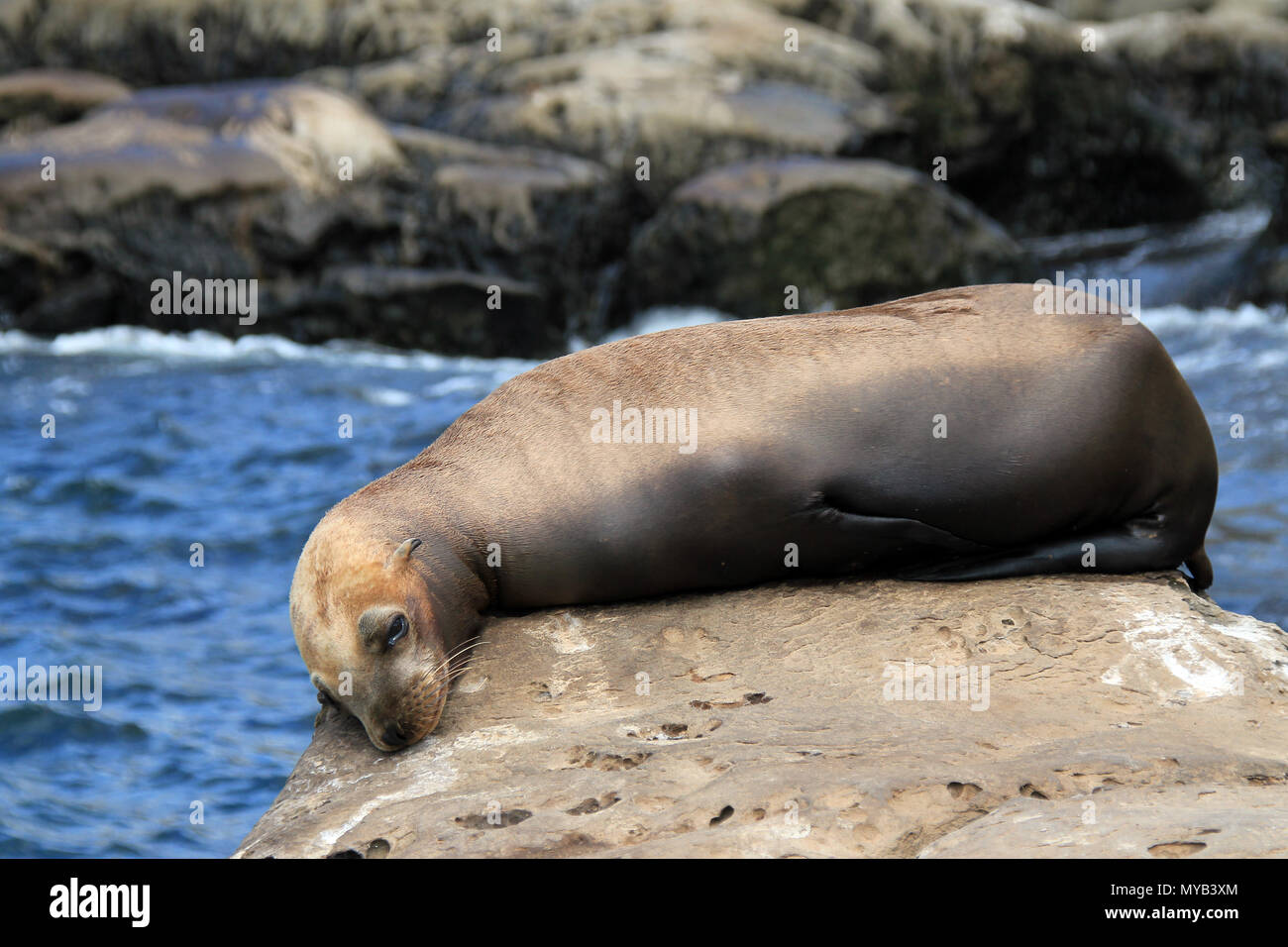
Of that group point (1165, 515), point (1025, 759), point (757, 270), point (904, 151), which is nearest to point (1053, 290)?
point (1165, 515)

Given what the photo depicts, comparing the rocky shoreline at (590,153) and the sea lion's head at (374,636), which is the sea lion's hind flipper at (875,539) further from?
the rocky shoreline at (590,153)

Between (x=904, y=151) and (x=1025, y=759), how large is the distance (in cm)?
1462

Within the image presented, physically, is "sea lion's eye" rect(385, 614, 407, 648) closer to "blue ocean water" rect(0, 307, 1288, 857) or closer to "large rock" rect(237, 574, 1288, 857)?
"large rock" rect(237, 574, 1288, 857)

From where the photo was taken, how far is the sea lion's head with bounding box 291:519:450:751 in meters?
3.93

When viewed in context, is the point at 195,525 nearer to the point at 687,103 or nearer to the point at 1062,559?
the point at 1062,559

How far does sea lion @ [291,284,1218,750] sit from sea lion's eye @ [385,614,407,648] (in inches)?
9.8

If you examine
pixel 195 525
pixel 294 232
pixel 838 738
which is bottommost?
pixel 195 525

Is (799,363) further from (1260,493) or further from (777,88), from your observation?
(777,88)

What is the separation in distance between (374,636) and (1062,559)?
2.21 meters

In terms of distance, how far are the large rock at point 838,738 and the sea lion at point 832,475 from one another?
0.13 metres

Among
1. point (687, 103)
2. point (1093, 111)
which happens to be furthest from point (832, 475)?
point (1093, 111)

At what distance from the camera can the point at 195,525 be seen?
9.20 m

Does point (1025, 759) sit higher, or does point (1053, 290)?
point (1053, 290)
